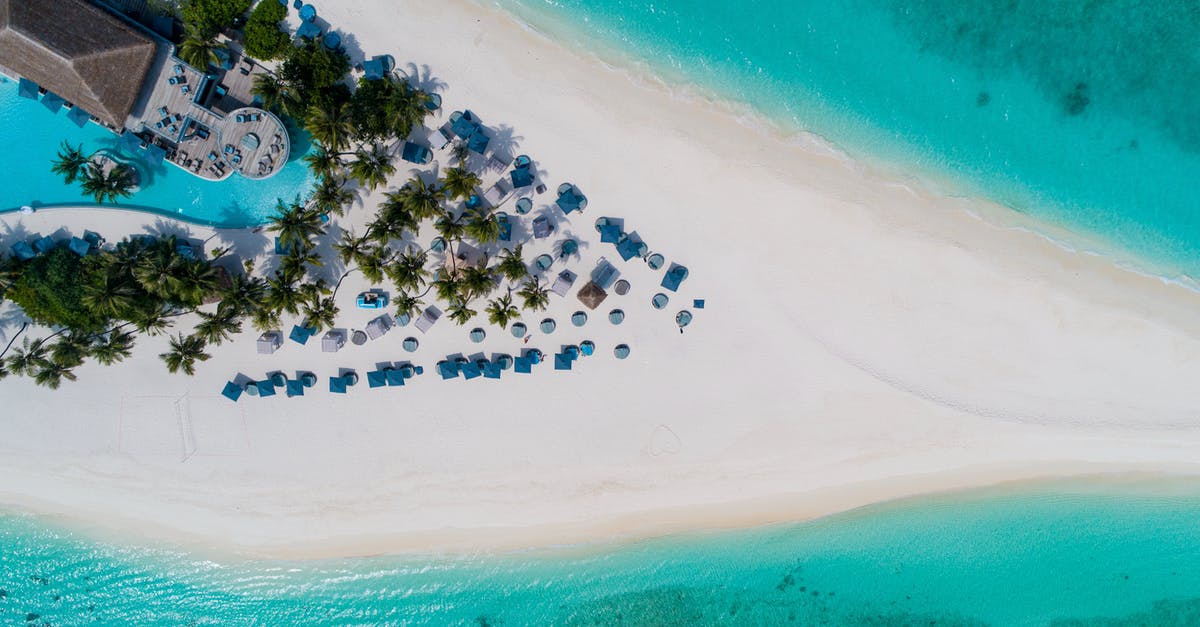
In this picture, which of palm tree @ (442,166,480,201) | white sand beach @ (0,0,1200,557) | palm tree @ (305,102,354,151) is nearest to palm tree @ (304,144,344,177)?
palm tree @ (305,102,354,151)

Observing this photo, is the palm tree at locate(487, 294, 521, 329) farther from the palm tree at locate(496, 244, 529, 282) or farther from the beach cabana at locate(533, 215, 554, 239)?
the beach cabana at locate(533, 215, 554, 239)

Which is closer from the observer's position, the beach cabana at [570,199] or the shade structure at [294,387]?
the beach cabana at [570,199]

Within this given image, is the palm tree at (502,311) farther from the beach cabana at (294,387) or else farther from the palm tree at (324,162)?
the beach cabana at (294,387)

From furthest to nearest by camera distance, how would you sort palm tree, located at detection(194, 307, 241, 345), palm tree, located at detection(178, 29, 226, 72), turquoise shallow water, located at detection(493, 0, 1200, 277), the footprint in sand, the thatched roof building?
1. the footprint in sand
2. turquoise shallow water, located at detection(493, 0, 1200, 277)
3. palm tree, located at detection(194, 307, 241, 345)
4. palm tree, located at detection(178, 29, 226, 72)
5. the thatched roof building

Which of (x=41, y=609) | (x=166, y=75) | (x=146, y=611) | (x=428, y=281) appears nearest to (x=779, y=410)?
(x=428, y=281)

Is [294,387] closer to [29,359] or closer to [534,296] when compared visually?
[29,359]

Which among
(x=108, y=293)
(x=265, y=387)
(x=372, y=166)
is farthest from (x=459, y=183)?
(x=108, y=293)

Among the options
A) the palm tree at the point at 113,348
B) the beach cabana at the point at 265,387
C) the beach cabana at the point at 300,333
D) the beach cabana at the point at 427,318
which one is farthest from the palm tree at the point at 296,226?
the palm tree at the point at 113,348
